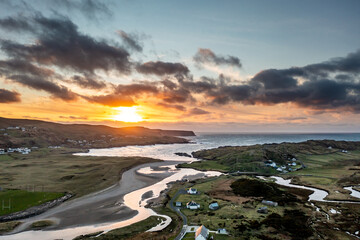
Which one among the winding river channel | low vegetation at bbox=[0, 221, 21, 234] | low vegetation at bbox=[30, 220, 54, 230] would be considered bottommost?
the winding river channel

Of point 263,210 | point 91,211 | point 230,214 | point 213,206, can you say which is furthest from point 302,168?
point 91,211

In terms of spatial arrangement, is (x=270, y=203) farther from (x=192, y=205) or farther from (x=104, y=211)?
(x=104, y=211)

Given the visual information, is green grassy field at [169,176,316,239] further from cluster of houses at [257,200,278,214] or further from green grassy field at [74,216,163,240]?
green grassy field at [74,216,163,240]

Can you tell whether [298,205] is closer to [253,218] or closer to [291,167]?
[253,218]

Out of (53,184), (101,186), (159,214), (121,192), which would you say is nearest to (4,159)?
(53,184)

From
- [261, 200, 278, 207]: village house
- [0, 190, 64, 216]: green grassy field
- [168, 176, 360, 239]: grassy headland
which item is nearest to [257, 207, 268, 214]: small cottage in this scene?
[168, 176, 360, 239]: grassy headland

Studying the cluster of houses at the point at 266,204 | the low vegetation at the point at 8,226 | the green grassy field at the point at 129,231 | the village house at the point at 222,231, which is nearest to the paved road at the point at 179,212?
the green grassy field at the point at 129,231

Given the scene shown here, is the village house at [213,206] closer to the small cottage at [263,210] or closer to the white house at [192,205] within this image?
the white house at [192,205]

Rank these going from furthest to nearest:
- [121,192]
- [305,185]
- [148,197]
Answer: [305,185]
[121,192]
[148,197]
